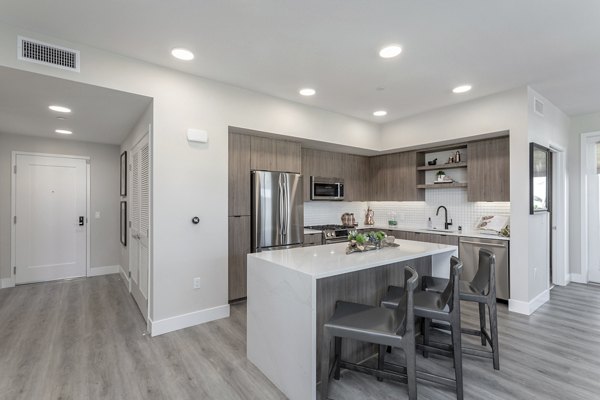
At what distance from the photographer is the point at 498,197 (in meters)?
4.27

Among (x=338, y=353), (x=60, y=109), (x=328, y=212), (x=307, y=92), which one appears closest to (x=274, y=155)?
(x=307, y=92)

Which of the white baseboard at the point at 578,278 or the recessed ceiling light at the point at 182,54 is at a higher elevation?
the recessed ceiling light at the point at 182,54

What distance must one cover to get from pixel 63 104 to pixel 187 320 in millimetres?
2777

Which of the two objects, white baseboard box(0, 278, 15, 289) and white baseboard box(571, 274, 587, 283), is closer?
white baseboard box(0, 278, 15, 289)

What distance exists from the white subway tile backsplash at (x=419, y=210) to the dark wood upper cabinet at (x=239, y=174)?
1.69m

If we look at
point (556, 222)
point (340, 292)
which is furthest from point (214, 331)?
point (556, 222)

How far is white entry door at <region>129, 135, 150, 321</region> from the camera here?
3.49 metres

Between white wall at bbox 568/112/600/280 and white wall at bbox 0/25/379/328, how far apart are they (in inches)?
207

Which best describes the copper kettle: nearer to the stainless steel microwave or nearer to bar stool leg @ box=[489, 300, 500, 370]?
→ the stainless steel microwave

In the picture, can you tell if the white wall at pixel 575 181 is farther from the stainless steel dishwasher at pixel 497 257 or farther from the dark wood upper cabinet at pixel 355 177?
the dark wood upper cabinet at pixel 355 177

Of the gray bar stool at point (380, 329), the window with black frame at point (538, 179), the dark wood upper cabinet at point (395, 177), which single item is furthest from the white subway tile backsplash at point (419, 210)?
the gray bar stool at point (380, 329)

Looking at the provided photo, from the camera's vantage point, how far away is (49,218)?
5.22 meters

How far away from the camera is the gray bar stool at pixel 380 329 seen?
1.74m

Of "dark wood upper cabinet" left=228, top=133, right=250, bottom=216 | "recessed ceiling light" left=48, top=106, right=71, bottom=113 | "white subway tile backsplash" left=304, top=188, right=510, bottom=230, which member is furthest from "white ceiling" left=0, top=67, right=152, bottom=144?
"white subway tile backsplash" left=304, top=188, right=510, bottom=230
